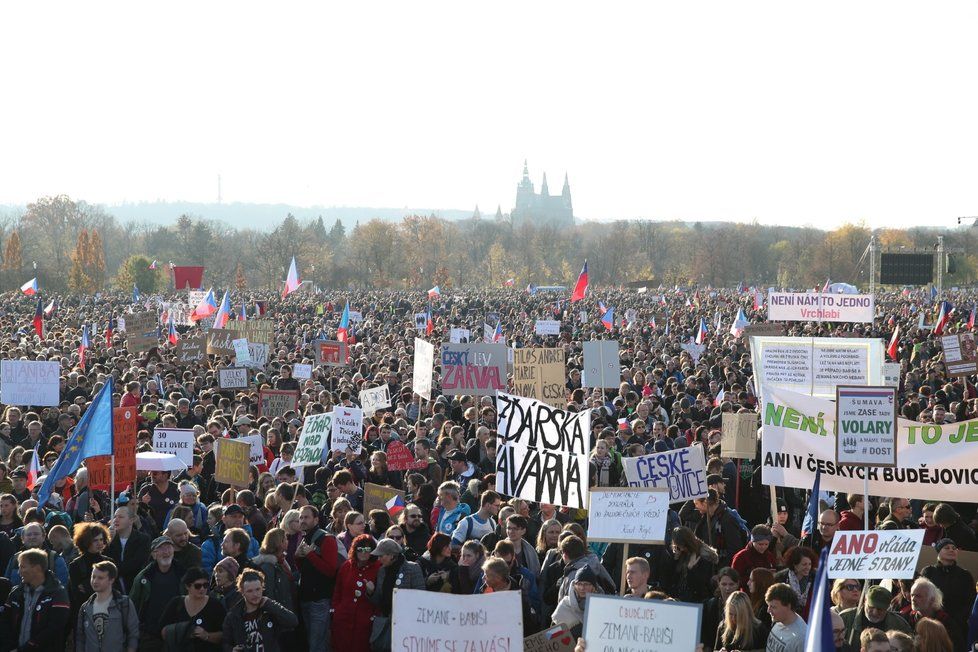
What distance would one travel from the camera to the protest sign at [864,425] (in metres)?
9.64

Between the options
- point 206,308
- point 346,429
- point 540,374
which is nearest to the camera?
point 346,429

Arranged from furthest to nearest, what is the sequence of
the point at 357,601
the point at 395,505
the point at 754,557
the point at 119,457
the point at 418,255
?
the point at 418,255
the point at 119,457
the point at 395,505
the point at 754,557
the point at 357,601

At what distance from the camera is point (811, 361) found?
14.3 metres

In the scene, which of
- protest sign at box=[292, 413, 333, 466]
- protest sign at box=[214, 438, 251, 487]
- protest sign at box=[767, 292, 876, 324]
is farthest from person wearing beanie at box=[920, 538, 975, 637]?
protest sign at box=[767, 292, 876, 324]

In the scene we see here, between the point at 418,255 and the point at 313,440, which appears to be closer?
the point at 313,440

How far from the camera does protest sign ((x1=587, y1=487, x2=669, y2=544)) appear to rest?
26.9 ft

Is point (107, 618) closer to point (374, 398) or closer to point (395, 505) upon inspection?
point (395, 505)

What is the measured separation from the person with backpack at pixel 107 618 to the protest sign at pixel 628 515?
297cm

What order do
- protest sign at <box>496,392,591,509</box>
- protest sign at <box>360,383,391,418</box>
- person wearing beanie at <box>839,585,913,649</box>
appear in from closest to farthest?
person wearing beanie at <box>839,585,913,649</box> → protest sign at <box>496,392,591,509</box> → protest sign at <box>360,383,391,418</box>

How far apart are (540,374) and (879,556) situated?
360 inches

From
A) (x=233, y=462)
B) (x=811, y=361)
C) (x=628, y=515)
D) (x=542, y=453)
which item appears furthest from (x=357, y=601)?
(x=811, y=361)

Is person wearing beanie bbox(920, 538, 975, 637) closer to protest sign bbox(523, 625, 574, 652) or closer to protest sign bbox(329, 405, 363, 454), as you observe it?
protest sign bbox(523, 625, 574, 652)

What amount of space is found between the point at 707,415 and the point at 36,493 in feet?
28.8

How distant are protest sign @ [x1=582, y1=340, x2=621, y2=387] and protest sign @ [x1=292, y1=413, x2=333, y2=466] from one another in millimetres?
6893
